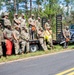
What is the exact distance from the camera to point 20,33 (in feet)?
55.2

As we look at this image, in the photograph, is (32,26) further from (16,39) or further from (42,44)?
(16,39)

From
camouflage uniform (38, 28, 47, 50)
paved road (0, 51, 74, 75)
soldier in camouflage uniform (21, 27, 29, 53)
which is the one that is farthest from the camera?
camouflage uniform (38, 28, 47, 50)

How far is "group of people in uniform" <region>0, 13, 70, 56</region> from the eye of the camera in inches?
610

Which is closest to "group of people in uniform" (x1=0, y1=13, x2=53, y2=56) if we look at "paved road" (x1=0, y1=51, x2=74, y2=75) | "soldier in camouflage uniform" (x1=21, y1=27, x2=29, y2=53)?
"soldier in camouflage uniform" (x1=21, y1=27, x2=29, y2=53)

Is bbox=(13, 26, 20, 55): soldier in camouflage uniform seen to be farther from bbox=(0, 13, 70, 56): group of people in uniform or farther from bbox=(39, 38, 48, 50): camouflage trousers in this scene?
bbox=(39, 38, 48, 50): camouflage trousers

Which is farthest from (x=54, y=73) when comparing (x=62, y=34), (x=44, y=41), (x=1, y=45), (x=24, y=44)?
(x=62, y=34)

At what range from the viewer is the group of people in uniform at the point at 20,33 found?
1548cm

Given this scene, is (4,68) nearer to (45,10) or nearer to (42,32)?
(42,32)

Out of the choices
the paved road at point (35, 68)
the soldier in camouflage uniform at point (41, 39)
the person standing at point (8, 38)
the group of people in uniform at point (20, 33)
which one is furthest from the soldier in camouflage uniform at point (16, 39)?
the soldier in camouflage uniform at point (41, 39)

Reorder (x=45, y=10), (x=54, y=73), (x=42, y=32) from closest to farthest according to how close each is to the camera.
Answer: (x=54, y=73) → (x=42, y=32) → (x=45, y=10)

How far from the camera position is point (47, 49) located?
1925 cm

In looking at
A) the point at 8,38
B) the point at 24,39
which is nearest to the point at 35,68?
the point at 8,38

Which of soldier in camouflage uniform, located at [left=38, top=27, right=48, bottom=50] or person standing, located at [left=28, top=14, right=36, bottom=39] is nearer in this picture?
person standing, located at [left=28, top=14, right=36, bottom=39]

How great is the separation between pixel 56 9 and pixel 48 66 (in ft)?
94.6
